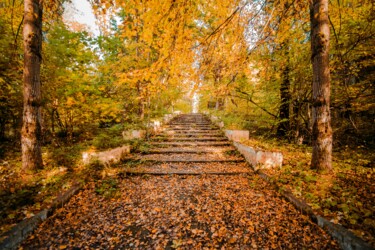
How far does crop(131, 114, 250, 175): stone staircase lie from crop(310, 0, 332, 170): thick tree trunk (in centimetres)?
192

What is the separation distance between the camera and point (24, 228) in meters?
2.59

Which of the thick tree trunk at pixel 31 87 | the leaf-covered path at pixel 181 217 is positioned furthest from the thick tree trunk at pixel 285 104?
the thick tree trunk at pixel 31 87

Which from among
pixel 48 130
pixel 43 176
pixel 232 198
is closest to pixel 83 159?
pixel 43 176

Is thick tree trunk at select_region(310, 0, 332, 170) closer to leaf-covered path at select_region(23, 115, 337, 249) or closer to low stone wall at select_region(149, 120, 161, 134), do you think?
leaf-covered path at select_region(23, 115, 337, 249)

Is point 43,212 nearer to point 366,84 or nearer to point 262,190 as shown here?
point 262,190

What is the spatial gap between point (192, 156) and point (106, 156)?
2962mm

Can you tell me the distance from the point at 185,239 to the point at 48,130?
6.82 m

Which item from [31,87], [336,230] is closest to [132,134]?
[31,87]

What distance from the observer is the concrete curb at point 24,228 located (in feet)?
7.63

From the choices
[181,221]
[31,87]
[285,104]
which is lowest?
[181,221]

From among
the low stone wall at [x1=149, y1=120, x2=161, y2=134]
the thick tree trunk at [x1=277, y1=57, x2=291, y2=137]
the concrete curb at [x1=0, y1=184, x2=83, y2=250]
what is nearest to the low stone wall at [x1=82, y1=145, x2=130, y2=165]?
the concrete curb at [x1=0, y1=184, x2=83, y2=250]

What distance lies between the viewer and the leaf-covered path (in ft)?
8.50

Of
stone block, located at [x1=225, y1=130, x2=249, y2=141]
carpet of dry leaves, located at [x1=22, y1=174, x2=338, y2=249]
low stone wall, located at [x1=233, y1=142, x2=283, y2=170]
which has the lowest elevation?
carpet of dry leaves, located at [x1=22, y1=174, x2=338, y2=249]

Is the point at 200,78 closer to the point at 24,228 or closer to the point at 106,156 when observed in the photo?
the point at 106,156
